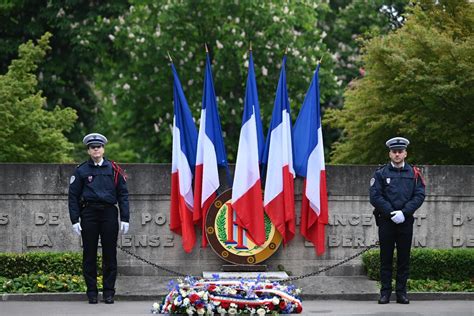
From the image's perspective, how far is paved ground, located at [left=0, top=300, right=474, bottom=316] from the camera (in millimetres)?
11938

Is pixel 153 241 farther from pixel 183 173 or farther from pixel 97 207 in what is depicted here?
pixel 97 207

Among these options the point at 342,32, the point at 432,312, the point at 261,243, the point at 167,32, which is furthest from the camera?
the point at 342,32

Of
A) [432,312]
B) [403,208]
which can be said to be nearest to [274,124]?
[403,208]

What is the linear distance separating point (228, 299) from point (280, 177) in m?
3.42

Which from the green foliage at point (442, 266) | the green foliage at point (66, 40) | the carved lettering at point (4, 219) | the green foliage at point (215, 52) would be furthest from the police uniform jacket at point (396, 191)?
the green foliage at point (66, 40)

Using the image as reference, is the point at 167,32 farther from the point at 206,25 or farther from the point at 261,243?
the point at 261,243

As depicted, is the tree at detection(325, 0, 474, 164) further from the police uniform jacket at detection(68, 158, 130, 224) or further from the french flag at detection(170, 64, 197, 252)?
the police uniform jacket at detection(68, 158, 130, 224)

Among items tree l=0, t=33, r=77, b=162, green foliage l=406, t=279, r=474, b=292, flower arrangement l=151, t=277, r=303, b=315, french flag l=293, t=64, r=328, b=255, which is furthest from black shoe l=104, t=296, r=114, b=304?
tree l=0, t=33, r=77, b=162

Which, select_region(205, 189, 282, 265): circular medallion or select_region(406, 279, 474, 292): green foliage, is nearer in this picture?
select_region(406, 279, 474, 292): green foliage

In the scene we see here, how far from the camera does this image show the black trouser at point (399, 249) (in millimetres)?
12766

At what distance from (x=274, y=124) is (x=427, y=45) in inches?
165

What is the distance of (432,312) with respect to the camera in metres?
12.0

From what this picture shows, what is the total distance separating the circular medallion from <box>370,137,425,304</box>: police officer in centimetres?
226

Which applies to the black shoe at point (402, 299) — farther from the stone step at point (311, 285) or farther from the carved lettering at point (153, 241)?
the carved lettering at point (153, 241)
